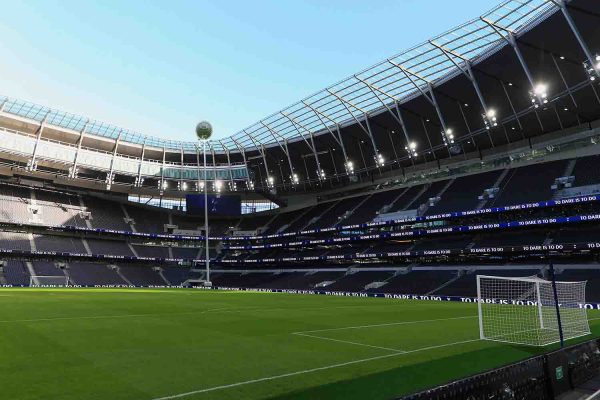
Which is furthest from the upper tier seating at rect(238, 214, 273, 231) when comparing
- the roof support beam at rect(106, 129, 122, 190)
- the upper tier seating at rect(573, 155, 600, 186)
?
the upper tier seating at rect(573, 155, 600, 186)

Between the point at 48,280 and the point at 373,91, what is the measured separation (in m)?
48.6

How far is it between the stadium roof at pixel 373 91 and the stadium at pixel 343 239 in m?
0.30

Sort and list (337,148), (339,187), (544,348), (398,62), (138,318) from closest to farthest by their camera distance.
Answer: (544,348) < (138,318) < (398,62) < (337,148) < (339,187)

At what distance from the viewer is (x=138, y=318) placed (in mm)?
15906

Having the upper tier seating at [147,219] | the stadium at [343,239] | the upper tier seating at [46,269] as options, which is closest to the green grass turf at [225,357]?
the stadium at [343,239]

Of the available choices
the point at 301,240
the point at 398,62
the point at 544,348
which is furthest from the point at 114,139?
the point at 544,348

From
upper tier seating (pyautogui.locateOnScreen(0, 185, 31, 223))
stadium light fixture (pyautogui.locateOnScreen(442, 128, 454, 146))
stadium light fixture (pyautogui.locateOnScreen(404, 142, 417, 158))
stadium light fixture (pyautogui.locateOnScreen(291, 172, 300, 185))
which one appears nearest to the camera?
stadium light fixture (pyautogui.locateOnScreen(442, 128, 454, 146))

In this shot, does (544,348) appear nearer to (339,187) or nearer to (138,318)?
(138,318)

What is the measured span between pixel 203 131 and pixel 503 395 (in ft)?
140

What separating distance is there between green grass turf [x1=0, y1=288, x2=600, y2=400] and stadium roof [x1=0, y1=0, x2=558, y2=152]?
30378mm

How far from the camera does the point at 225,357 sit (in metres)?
8.80

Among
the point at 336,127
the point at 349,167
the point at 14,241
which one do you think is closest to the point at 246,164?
the point at 349,167

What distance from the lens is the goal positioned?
169ft

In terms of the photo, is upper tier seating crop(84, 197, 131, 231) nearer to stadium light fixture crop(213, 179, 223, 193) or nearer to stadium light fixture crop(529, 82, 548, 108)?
stadium light fixture crop(213, 179, 223, 193)
